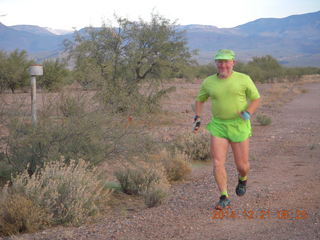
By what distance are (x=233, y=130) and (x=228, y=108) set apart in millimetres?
307

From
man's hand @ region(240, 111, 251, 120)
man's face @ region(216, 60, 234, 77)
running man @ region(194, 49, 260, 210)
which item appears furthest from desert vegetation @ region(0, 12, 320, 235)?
man's face @ region(216, 60, 234, 77)

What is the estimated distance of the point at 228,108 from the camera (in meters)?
6.38

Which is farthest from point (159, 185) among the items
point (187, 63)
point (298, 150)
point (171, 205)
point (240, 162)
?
point (187, 63)

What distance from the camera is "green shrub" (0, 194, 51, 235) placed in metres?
6.15

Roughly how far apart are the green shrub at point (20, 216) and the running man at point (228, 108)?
236 cm

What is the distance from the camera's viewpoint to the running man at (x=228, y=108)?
635 centimetres

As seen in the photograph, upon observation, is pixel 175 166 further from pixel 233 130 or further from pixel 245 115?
pixel 245 115

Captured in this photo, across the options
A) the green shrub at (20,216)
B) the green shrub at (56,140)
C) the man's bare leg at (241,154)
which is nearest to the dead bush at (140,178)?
the green shrub at (56,140)

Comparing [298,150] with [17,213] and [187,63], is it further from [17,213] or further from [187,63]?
[187,63]

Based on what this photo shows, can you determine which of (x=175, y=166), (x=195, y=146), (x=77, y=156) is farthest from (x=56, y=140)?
(x=195, y=146)

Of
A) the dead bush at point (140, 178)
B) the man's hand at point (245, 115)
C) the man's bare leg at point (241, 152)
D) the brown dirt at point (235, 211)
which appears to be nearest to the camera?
the brown dirt at point (235, 211)

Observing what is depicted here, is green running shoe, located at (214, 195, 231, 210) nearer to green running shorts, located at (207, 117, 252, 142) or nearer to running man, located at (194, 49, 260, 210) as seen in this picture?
running man, located at (194, 49, 260, 210)

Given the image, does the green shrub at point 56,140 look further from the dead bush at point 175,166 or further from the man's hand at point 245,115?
the man's hand at point 245,115

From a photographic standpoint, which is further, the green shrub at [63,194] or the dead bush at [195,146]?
the dead bush at [195,146]
